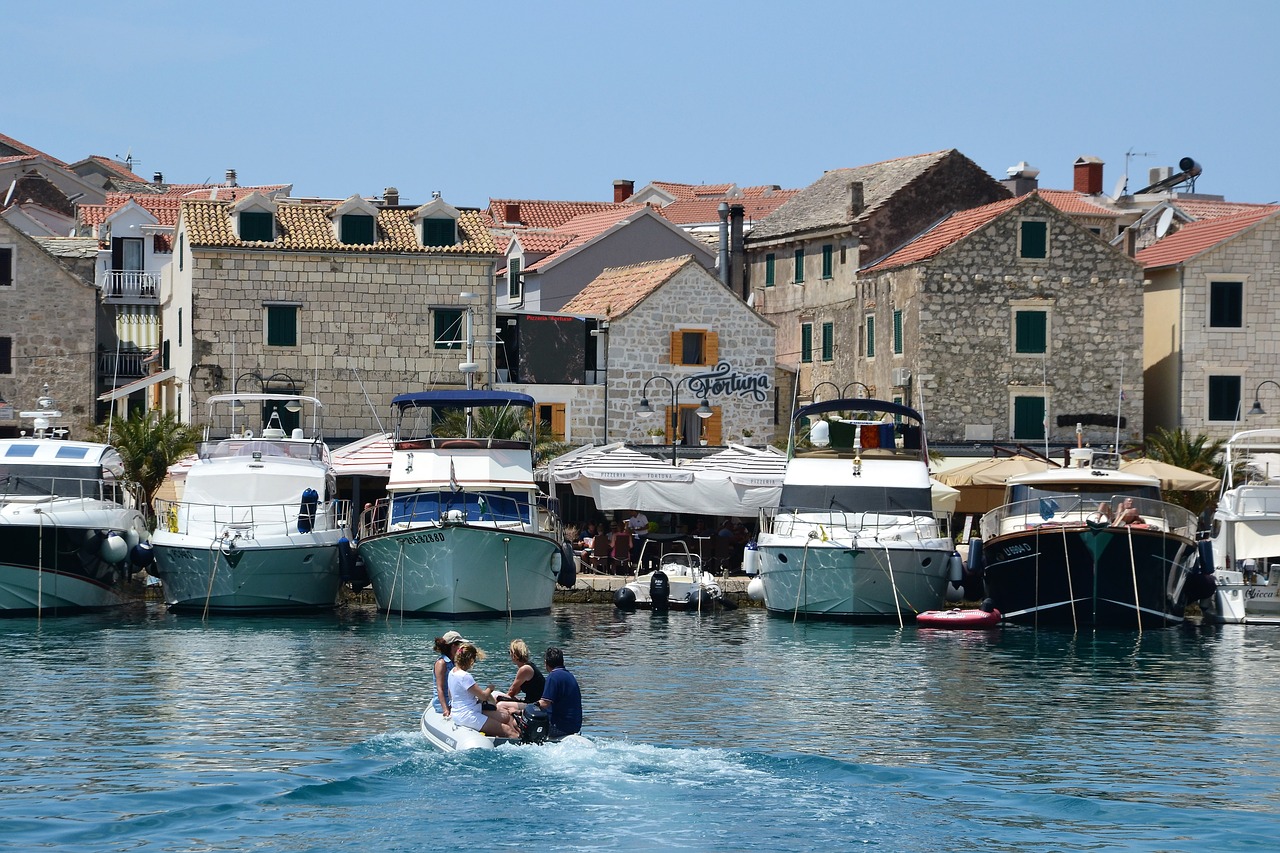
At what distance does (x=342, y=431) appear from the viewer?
51.2 metres

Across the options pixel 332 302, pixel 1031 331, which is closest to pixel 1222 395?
pixel 1031 331

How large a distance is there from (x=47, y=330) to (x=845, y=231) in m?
22.7

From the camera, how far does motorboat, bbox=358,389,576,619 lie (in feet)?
113

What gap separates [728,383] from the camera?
54.2 m

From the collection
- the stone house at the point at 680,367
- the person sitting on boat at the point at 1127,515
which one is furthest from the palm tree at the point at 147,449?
the person sitting on boat at the point at 1127,515

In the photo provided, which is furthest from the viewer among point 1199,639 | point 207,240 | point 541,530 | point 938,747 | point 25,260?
point 25,260

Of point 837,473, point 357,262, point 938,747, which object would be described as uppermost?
point 357,262

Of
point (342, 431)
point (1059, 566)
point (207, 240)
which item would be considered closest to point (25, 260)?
point (207, 240)

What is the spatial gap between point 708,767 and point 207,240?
33555 mm

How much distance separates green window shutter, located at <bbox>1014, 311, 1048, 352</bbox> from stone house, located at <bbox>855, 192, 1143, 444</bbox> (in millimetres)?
27

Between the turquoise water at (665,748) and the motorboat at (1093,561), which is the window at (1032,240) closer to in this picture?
the motorboat at (1093,561)

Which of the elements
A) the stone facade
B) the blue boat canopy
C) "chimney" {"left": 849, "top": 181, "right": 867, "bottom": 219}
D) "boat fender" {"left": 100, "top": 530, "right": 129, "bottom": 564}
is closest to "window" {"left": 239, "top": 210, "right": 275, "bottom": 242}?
the stone facade

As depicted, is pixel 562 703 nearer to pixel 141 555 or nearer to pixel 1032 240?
pixel 141 555

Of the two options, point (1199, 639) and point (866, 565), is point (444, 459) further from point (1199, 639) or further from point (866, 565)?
point (1199, 639)
